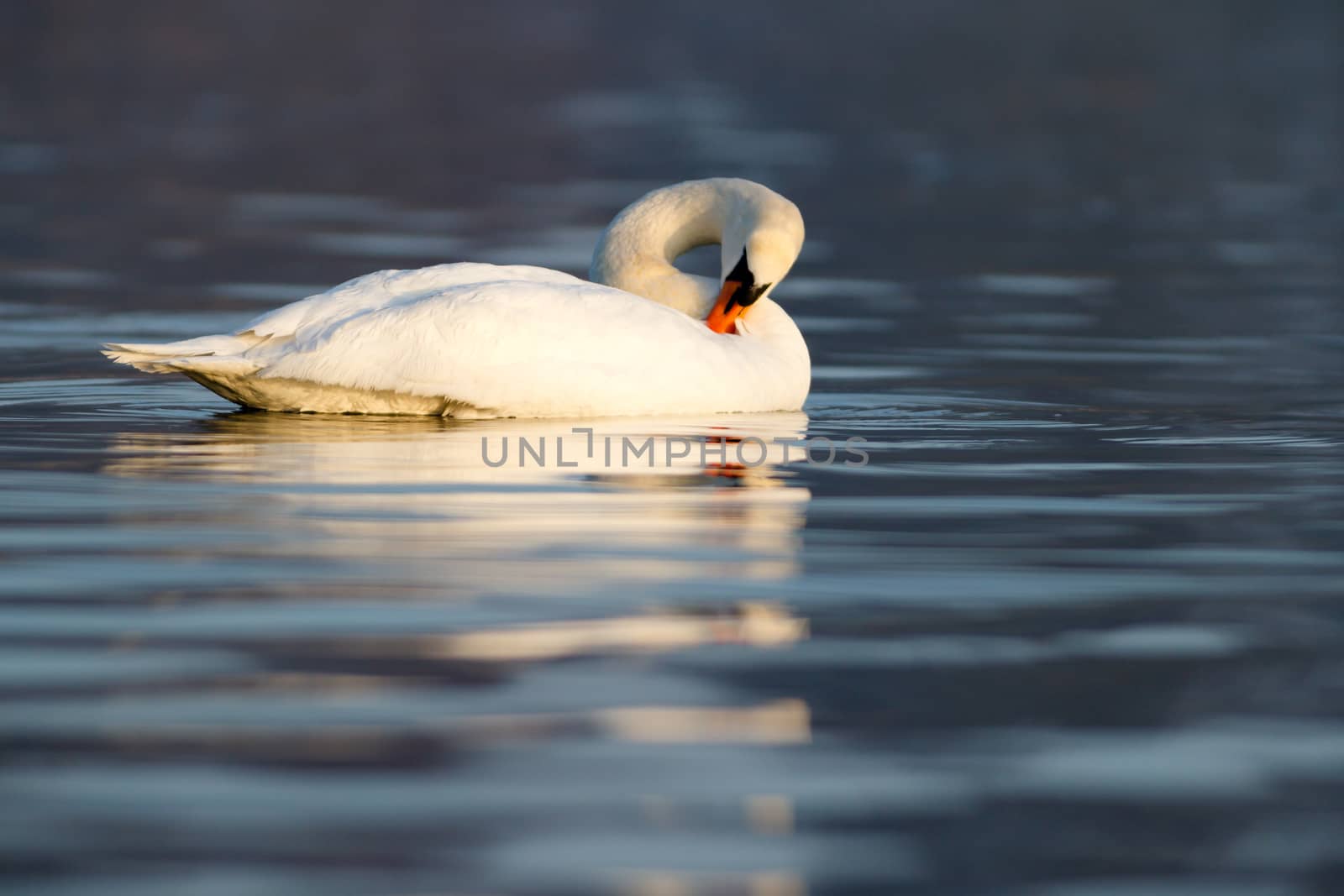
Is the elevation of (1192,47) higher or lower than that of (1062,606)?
higher

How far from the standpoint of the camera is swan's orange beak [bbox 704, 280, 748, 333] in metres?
9.77

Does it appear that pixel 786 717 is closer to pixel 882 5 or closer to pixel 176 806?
pixel 176 806

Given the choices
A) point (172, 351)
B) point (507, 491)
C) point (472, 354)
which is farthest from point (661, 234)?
point (507, 491)

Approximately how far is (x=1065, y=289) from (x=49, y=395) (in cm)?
750

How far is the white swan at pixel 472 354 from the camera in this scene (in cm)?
853

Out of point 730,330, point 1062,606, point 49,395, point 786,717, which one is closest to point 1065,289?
point 730,330

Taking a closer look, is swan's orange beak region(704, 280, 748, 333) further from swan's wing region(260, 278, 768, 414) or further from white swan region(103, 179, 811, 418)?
swan's wing region(260, 278, 768, 414)

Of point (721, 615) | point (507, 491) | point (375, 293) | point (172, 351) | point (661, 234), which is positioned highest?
point (661, 234)

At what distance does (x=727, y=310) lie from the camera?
386 inches

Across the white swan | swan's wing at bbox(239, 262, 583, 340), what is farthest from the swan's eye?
swan's wing at bbox(239, 262, 583, 340)

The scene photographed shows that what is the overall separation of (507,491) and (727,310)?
2824 millimetres

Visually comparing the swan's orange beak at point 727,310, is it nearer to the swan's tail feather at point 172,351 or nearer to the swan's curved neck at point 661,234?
the swan's curved neck at point 661,234

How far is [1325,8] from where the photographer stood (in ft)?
239

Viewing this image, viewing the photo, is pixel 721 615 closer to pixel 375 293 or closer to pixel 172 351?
pixel 172 351
